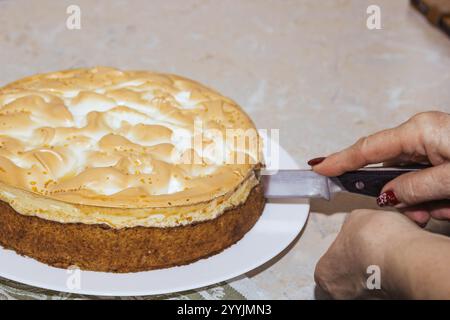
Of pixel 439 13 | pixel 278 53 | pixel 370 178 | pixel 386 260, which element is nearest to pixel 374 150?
pixel 370 178

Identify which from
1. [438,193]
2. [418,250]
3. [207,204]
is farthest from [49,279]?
[438,193]

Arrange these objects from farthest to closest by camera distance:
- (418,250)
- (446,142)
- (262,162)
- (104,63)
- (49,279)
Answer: (104,63) < (262,162) < (446,142) < (49,279) < (418,250)

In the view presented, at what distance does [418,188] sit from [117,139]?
64 cm

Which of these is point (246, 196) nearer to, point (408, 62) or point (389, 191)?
point (389, 191)

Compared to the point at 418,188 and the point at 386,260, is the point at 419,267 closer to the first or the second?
the point at 386,260

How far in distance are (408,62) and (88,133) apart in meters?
1.46

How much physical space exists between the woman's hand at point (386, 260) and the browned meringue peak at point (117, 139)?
263 mm

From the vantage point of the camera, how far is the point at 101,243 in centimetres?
124

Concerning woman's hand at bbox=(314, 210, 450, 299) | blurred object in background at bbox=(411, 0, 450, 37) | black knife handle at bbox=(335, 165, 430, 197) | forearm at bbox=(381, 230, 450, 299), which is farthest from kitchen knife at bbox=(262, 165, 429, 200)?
blurred object in background at bbox=(411, 0, 450, 37)

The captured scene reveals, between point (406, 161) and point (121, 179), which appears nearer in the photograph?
point (121, 179)

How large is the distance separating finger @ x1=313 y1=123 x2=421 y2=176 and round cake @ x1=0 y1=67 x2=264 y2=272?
16 centimetres

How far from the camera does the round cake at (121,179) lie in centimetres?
123

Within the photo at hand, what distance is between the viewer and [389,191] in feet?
4.37

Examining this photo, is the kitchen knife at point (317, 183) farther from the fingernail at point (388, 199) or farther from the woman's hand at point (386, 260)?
the woman's hand at point (386, 260)
